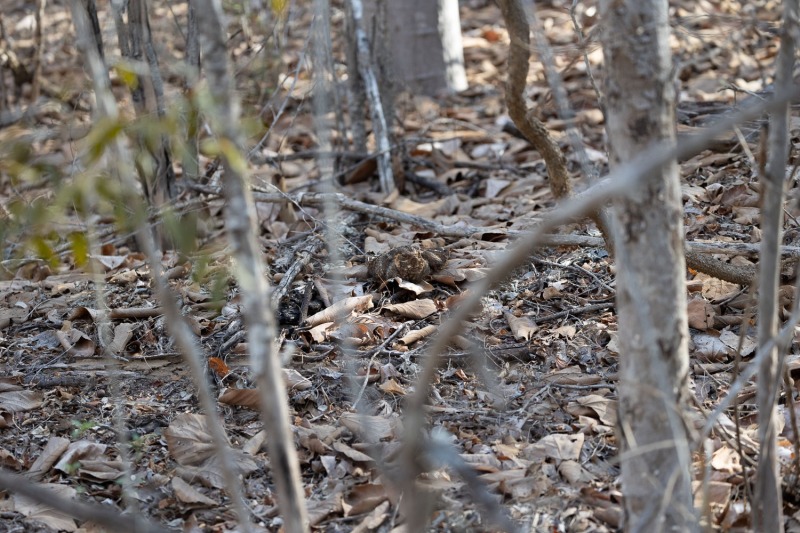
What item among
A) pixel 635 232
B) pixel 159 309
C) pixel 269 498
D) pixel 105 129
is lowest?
pixel 269 498

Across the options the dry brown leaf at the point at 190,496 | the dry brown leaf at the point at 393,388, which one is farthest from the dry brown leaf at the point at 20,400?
the dry brown leaf at the point at 393,388

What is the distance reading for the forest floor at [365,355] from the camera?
7.45 feet

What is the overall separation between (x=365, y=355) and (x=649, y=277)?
137cm

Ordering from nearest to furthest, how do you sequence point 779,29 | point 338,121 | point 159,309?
1. point 779,29
2. point 159,309
3. point 338,121

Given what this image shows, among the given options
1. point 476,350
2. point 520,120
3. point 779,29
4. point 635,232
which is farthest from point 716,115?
point 635,232

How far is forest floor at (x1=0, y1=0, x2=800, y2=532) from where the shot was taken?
7.45 ft

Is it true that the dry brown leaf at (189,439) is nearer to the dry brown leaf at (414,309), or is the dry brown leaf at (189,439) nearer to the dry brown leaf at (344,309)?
the dry brown leaf at (344,309)

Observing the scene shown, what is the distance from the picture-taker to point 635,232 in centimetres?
171

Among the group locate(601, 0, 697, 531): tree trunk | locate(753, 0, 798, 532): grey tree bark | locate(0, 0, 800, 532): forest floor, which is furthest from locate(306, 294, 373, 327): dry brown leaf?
locate(753, 0, 798, 532): grey tree bark

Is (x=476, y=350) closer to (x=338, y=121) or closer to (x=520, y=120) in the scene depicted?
(x=520, y=120)

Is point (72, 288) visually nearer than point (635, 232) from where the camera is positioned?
No

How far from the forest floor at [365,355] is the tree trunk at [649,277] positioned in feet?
0.46

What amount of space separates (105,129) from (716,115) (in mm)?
3868

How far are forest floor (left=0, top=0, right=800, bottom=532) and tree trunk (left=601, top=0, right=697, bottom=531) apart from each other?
0.14 m
